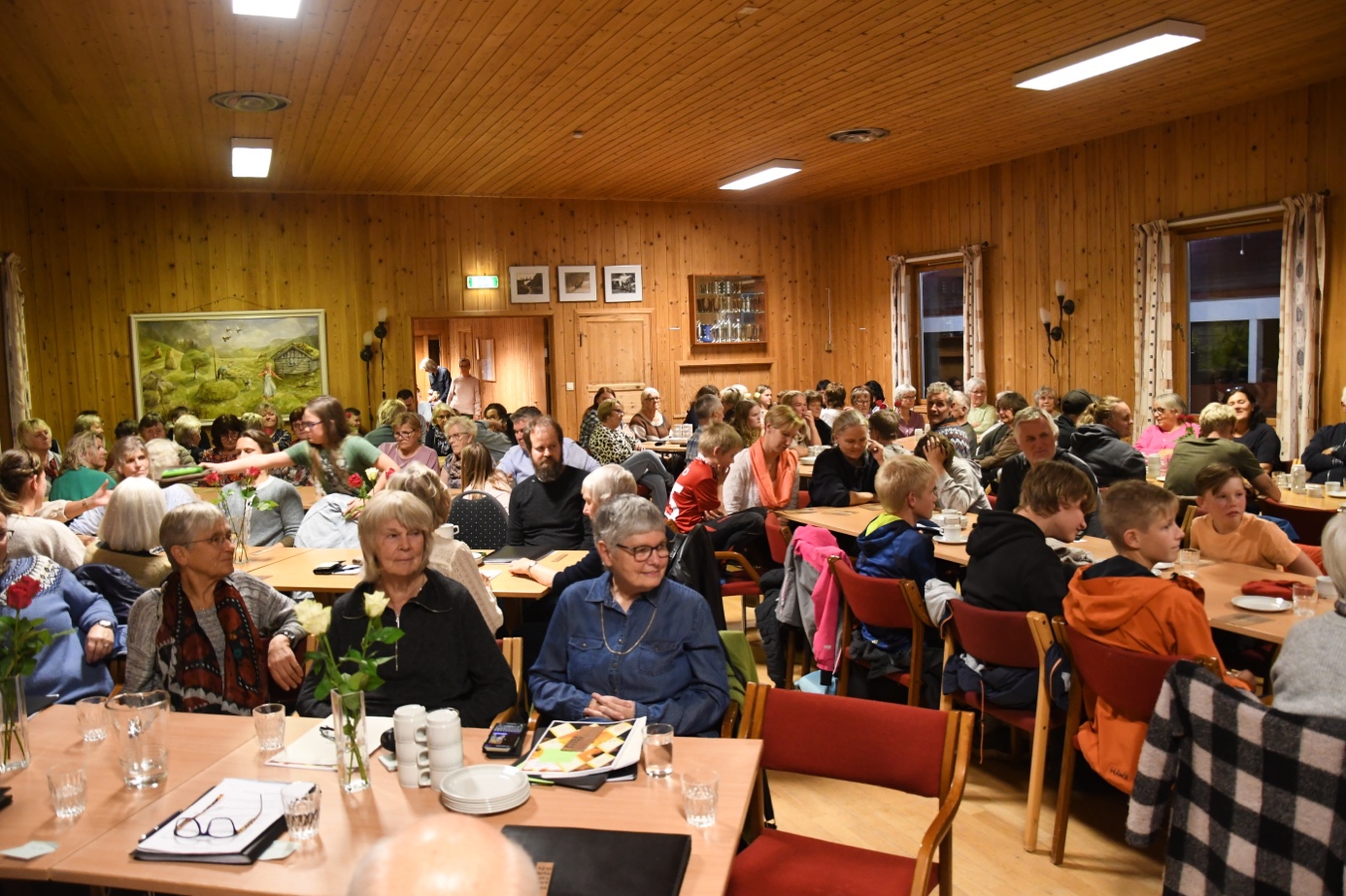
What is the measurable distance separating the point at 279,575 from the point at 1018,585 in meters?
3.17

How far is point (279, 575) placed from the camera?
4.86m

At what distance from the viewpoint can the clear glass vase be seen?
8.30 ft

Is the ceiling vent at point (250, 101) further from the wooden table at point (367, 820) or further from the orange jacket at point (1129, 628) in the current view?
the orange jacket at point (1129, 628)

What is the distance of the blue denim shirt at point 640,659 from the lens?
2987 mm

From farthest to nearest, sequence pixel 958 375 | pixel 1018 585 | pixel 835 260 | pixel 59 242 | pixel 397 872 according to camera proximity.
→ 1. pixel 835 260
2. pixel 958 375
3. pixel 59 242
4. pixel 1018 585
5. pixel 397 872

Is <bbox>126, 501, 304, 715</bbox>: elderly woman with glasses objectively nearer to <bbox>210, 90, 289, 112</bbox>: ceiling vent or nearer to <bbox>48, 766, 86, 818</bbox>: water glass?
<bbox>48, 766, 86, 818</bbox>: water glass

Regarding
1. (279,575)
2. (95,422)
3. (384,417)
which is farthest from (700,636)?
(95,422)

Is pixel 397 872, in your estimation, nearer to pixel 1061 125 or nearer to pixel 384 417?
pixel 384 417

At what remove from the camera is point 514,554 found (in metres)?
5.19

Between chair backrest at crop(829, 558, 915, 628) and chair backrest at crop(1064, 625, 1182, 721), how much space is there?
0.91 meters

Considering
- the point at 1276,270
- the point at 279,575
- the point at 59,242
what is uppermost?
the point at 59,242

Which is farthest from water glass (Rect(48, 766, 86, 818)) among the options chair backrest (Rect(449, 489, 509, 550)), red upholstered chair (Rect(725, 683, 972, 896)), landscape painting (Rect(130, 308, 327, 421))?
landscape painting (Rect(130, 308, 327, 421))

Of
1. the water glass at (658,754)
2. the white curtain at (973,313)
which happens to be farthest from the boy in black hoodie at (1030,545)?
the white curtain at (973,313)

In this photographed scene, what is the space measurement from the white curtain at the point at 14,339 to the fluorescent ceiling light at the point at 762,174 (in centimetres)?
722
